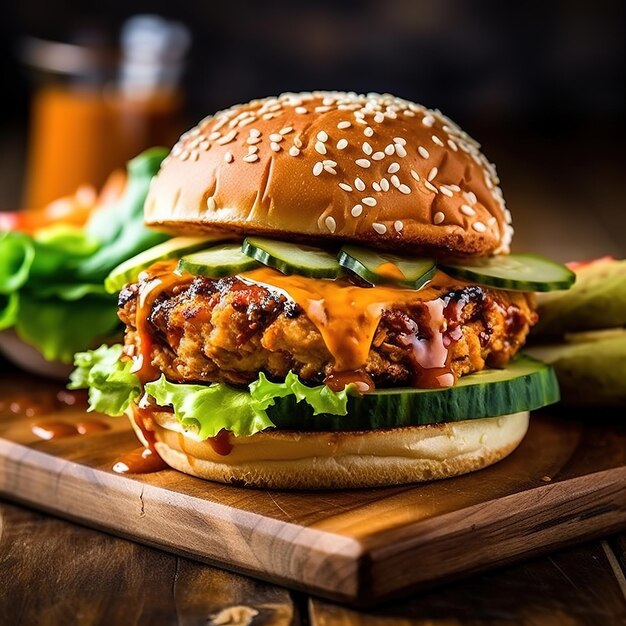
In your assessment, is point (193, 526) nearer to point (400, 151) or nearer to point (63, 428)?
point (63, 428)

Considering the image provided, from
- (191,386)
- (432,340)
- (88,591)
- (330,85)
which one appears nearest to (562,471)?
(432,340)

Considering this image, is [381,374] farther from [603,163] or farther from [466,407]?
[603,163]

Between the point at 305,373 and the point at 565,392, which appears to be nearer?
the point at 305,373

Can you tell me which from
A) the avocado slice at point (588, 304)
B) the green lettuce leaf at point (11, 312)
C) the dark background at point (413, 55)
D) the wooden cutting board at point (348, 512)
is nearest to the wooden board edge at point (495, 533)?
the wooden cutting board at point (348, 512)

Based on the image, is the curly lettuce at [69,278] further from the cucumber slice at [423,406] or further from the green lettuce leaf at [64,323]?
the cucumber slice at [423,406]

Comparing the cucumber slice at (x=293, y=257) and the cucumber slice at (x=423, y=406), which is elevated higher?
the cucumber slice at (x=293, y=257)

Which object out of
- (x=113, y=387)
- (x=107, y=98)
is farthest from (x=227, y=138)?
(x=107, y=98)
